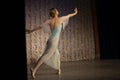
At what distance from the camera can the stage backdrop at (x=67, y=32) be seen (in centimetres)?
851

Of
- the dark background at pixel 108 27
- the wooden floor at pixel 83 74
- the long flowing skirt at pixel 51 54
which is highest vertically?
Result: the dark background at pixel 108 27

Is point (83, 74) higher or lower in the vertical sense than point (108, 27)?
lower

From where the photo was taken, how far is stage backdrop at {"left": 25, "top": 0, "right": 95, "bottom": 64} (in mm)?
8508

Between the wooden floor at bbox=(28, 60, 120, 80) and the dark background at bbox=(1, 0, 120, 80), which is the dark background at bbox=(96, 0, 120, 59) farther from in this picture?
the dark background at bbox=(1, 0, 120, 80)

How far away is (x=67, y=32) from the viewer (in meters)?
9.02

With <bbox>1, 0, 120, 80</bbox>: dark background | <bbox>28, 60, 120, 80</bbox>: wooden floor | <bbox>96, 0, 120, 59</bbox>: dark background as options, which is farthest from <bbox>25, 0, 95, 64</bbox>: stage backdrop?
<bbox>1, 0, 120, 80</bbox>: dark background
